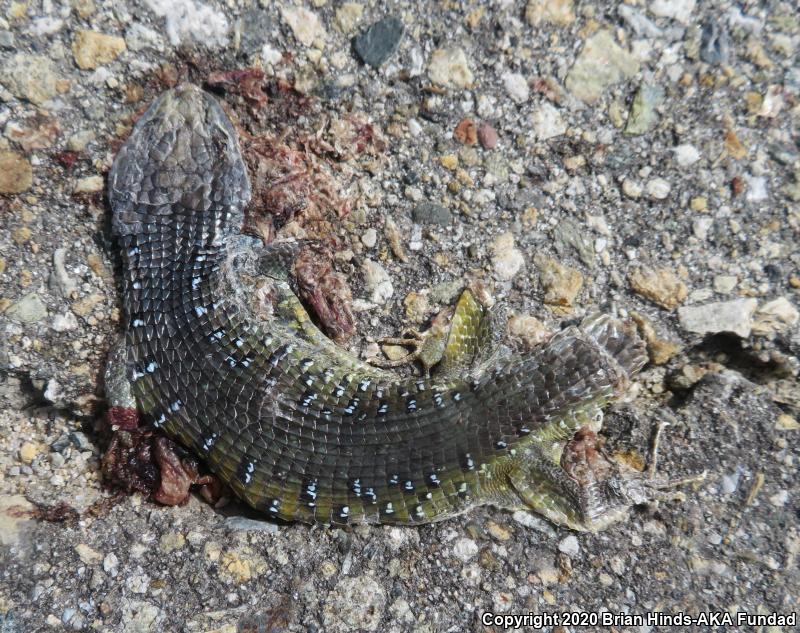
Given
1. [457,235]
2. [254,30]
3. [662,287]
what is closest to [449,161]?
[457,235]

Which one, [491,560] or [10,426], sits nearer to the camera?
[491,560]

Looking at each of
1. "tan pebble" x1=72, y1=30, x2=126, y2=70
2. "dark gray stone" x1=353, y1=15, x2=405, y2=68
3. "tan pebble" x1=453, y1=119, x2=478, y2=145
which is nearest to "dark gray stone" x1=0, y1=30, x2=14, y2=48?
"tan pebble" x1=72, y1=30, x2=126, y2=70

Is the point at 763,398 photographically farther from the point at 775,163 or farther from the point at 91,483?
the point at 91,483

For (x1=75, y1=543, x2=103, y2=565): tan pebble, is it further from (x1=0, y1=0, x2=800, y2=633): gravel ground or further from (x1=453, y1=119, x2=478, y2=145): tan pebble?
(x1=453, y1=119, x2=478, y2=145): tan pebble

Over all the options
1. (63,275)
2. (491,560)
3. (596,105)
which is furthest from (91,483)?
(596,105)

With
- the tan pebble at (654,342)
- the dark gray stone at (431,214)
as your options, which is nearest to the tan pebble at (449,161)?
the dark gray stone at (431,214)

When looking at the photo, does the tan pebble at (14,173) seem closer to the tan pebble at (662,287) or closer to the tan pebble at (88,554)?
the tan pebble at (88,554)
